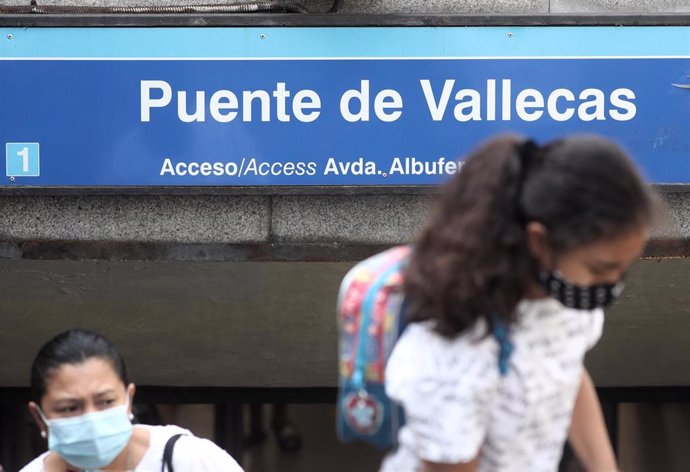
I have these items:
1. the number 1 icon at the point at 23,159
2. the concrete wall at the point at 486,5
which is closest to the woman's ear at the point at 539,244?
the concrete wall at the point at 486,5

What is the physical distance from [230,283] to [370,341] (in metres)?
4.14

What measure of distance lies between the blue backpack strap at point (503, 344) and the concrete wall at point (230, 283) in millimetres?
2767

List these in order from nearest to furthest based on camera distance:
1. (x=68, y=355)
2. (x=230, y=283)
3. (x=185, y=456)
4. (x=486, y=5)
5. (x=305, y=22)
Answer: (x=185, y=456) → (x=68, y=355) → (x=305, y=22) → (x=486, y=5) → (x=230, y=283)

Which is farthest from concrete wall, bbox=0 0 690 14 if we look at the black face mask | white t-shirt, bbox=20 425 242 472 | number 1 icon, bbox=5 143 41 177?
the black face mask

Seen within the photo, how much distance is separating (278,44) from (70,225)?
4.06ft

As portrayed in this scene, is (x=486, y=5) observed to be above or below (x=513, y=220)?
above

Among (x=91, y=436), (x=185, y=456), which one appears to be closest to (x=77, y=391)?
(x=91, y=436)

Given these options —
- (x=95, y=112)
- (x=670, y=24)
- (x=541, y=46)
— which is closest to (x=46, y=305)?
(x=95, y=112)

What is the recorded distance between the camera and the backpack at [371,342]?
202 centimetres

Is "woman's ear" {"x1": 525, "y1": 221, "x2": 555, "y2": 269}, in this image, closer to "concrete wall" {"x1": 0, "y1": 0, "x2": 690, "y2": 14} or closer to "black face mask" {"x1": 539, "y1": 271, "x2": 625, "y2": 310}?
"black face mask" {"x1": 539, "y1": 271, "x2": 625, "y2": 310}

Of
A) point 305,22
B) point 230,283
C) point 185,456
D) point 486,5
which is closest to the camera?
point 185,456

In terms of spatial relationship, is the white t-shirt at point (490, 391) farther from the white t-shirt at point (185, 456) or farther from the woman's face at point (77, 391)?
the woman's face at point (77, 391)

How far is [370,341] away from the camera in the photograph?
203 cm

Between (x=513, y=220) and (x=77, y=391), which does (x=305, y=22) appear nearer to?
(x=77, y=391)
